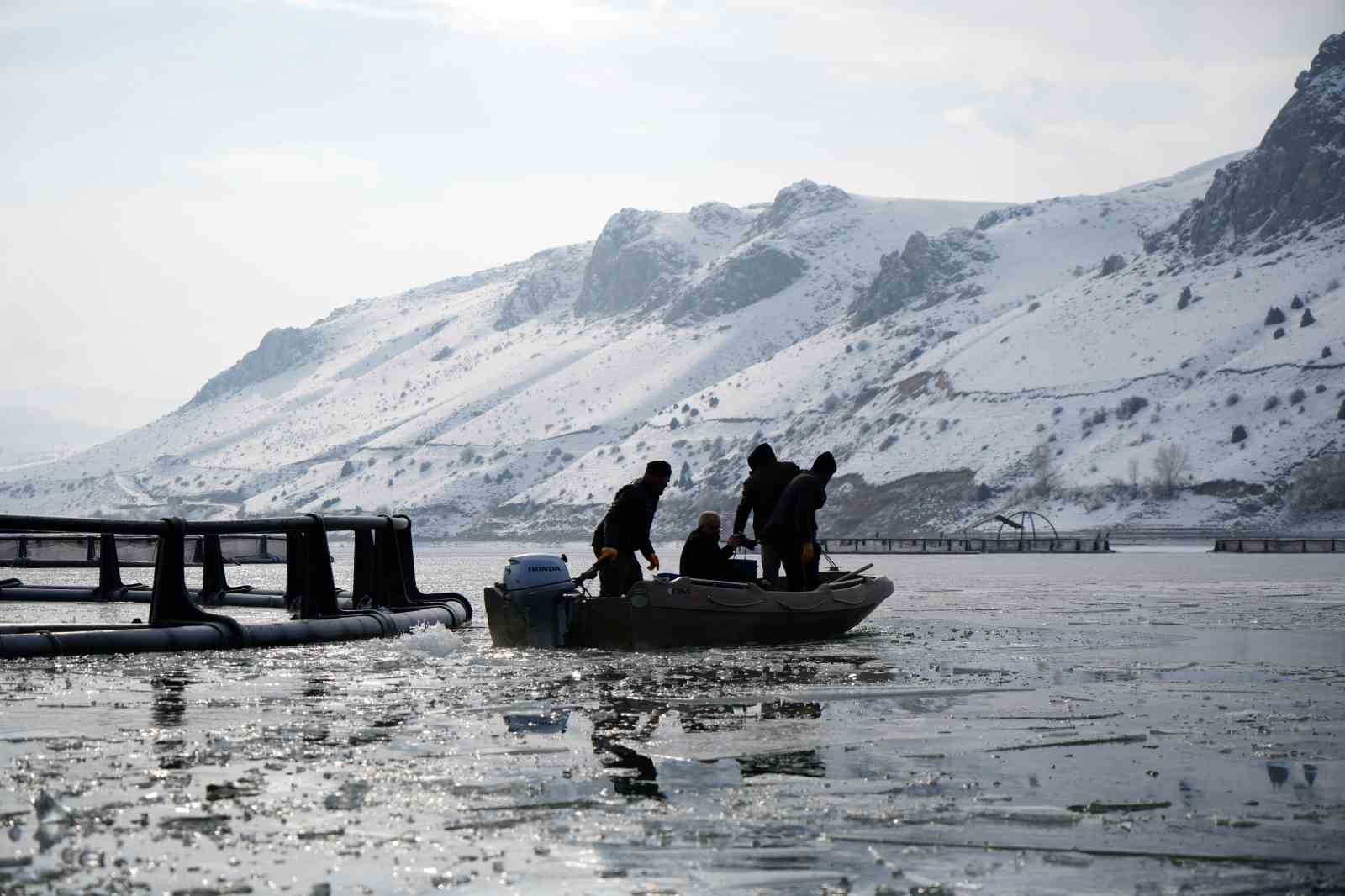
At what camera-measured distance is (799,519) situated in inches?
995

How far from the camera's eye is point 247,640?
981 inches

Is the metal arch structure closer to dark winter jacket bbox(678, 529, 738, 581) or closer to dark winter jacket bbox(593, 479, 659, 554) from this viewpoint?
dark winter jacket bbox(678, 529, 738, 581)

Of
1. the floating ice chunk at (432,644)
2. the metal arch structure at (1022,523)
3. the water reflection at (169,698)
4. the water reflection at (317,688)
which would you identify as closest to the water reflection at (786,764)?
the water reflection at (169,698)

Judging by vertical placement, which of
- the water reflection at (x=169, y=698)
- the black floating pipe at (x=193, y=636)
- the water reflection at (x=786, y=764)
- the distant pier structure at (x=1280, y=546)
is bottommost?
the distant pier structure at (x=1280, y=546)

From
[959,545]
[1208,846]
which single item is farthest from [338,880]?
[959,545]

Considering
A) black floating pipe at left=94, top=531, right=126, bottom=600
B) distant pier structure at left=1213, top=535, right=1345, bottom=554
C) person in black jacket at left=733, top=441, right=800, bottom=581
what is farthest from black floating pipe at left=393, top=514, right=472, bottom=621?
distant pier structure at left=1213, top=535, right=1345, bottom=554

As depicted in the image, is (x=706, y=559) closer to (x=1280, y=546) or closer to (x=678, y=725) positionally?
(x=678, y=725)

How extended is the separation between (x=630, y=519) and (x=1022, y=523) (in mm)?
156745

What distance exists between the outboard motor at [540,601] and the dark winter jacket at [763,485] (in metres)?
3.24

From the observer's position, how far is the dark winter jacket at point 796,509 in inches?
989

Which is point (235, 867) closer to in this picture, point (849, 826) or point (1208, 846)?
point (849, 826)

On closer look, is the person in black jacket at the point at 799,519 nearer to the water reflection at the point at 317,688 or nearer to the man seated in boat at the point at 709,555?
the man seated in boat at the point at 709,555

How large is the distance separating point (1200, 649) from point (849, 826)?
15.4 m

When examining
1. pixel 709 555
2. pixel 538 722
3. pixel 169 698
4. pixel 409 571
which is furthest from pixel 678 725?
pixel 409 571
